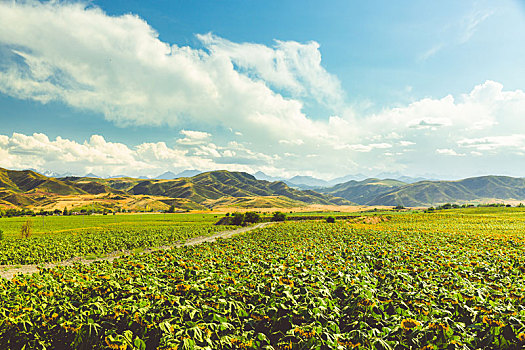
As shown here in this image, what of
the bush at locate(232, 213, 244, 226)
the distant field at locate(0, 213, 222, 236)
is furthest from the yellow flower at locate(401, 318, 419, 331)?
the bush at locate(232, 213, 244, 226)

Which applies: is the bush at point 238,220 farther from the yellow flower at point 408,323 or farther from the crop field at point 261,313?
the yellow flower at point 408,323

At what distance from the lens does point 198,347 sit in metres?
5.44

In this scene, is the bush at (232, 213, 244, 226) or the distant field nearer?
the distant field

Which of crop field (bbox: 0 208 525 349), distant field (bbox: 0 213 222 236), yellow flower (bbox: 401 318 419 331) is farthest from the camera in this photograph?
distant field (bbox: 0 213 222 236)

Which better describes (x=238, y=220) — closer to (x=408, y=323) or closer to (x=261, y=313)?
(x=261, y=313)

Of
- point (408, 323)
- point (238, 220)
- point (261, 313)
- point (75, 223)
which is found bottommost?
point (75, 223)

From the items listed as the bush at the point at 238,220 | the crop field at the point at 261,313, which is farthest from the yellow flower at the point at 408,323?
the bush at the point at 238,220

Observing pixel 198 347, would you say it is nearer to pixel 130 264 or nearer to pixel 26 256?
pixel 130 264

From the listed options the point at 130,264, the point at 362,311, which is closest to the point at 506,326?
the point at 362,311

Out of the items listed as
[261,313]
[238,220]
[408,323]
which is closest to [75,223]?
[238,220]

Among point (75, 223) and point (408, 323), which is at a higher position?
point (408, 323)

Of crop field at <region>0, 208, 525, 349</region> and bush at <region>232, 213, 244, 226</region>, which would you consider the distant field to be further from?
crop field at <region>0, 208, 525, 349</region>

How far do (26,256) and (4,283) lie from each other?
26849 mm

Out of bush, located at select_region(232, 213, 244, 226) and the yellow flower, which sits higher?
the yellow flower
